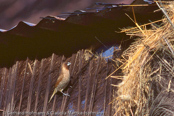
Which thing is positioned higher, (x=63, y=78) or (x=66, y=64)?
(x=66, y=64)

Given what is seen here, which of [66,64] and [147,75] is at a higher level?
[66,64]

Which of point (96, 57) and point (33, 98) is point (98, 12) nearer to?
point (96, 57)

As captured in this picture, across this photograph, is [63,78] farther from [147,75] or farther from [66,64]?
[147,75]

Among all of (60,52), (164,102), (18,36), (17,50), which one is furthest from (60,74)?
(164,102)

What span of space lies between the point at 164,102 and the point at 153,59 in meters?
0.54

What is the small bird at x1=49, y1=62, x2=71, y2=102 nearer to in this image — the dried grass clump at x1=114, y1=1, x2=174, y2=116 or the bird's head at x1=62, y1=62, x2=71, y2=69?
the bird's head at x1=62, y1=62, x2=71, y2=69

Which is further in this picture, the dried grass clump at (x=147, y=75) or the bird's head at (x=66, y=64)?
the bird's head at (x=66, y=64)

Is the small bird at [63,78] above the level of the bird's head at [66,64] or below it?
below

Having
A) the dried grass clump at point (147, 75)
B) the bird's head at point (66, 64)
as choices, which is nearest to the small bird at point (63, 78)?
the bird's head at point (66, 64)

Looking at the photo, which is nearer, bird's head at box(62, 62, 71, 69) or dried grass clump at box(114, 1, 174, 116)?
dried grass clump at box(114, 1, 174, 116)

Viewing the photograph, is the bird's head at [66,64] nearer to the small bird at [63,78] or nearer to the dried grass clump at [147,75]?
the small bird at [63,78]

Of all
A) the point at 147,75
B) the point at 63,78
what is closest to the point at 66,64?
the point at 63,78

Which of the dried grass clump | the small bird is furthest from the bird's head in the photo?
the dried grass clump

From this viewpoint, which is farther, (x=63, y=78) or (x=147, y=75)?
(x=63, y=78)
